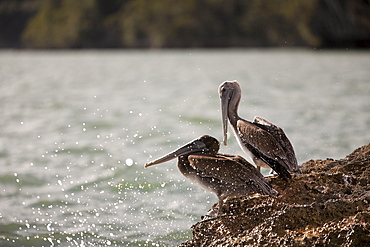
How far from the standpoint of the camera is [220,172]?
17.2ft

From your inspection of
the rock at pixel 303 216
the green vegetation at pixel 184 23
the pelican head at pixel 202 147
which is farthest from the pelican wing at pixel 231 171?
the green vegetation at pixel 184 23

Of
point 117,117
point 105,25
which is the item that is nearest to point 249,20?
point 105,25

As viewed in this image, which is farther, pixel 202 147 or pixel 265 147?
pixel 202 147

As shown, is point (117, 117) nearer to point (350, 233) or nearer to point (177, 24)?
point (350, 233)

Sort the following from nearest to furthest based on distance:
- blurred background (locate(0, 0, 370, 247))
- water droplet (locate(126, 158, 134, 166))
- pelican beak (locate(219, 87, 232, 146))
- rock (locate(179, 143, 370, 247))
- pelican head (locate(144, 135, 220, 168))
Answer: rock (locate(179, 143, 370, 247))
pelican head (locate(144, 135, 220, 168))
pelican beak (locate(219, 87, 232, 146))
blurred background (locate(0, 0, 370, 247))
water droplet (locate(126, 158, 134, 166))

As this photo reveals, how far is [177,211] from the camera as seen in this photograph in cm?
703

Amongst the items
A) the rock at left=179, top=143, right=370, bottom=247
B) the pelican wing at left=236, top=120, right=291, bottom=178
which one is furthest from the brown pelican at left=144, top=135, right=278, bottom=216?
the pelican wing at left=236, top=120, right=291, bottom=178

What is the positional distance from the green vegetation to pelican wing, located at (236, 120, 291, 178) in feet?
245

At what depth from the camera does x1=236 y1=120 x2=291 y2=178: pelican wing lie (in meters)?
5.45

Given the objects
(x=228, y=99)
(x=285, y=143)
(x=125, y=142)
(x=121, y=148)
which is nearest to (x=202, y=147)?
(x=285, y=143)

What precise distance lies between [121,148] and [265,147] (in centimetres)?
636

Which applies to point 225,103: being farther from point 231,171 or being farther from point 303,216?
point 303,216

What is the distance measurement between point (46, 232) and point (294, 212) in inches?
121

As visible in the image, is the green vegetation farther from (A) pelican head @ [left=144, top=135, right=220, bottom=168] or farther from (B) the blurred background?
(A) pelican head @ [left=144, top=135, right=220, bottom=168]
